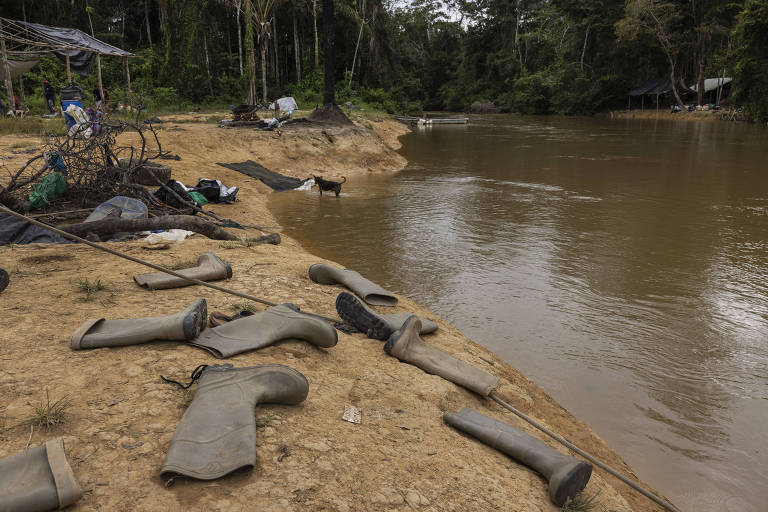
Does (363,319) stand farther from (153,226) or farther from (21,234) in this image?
(21,234)

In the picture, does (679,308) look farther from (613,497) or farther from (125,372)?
(125,372)

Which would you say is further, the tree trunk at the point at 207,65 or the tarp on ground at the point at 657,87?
the tarp on ground at the point at 657,87

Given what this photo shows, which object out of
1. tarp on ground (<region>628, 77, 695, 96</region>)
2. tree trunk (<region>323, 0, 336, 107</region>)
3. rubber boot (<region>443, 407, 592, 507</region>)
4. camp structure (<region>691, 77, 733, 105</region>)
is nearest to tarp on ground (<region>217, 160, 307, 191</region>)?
tree trunk (<region>323, 0, 336, 107</region>)

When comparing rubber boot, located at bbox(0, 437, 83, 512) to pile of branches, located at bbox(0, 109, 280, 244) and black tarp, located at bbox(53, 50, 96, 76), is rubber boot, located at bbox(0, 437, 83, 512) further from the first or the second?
black tarp, located at bbox(53, 50, 96, 76)

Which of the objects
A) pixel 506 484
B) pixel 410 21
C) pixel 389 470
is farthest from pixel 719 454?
pixel 410 21

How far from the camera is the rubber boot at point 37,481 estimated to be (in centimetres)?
167

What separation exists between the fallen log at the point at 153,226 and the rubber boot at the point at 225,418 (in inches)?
137

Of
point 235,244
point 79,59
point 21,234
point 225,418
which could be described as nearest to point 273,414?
point 225,418

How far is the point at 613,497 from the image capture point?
102 inches

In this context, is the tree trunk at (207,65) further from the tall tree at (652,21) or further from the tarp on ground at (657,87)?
the tarp on ground at (657,87)

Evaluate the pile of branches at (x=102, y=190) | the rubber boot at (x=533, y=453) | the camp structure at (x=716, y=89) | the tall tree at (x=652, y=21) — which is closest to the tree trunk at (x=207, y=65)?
the pile of branches at (x=102, y=190)

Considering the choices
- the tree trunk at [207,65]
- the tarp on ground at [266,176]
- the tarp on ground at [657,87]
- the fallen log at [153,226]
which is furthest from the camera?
the tarp on ground at [657,87]

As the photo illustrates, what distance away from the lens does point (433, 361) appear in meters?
3.42

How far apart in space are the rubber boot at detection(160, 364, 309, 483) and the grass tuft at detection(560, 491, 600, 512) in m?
1.31
